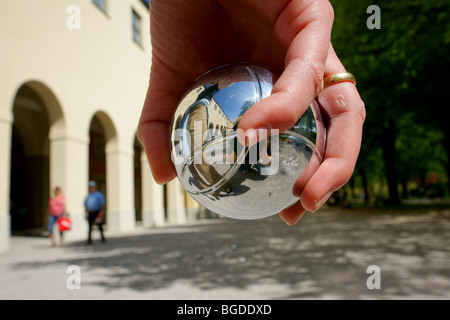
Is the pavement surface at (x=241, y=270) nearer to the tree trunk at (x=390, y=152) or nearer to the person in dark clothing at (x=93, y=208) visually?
the person in dark clothing at (x=93, y=208)

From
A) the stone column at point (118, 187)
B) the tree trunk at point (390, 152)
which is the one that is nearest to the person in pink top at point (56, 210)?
the stone column at point (118, 187)

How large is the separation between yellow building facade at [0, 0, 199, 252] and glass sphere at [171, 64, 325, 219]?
2.43 m

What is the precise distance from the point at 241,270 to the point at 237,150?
6364mm

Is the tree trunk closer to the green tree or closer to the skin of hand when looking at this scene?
the green tree

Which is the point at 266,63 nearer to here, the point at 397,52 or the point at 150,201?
the point at 397,52

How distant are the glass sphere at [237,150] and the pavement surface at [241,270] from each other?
4397mm

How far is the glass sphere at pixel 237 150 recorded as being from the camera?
107 centimetres

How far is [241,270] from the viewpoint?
22.8ft

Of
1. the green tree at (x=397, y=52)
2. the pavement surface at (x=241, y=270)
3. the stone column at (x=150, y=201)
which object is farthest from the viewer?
the stone column at (x=150, y=201)

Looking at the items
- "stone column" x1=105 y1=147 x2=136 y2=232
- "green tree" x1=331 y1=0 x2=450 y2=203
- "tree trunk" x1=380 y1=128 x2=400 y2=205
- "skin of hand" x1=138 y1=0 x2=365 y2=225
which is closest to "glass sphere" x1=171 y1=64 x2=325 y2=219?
"skin of hand" x1=138 y1=0 x2=365 y2=225

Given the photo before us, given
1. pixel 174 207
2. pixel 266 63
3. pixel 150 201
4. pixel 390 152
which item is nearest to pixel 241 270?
pixel 266 63

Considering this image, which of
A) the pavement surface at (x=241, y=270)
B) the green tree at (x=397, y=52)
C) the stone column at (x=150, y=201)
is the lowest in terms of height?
the pavement surface at (x=241, y=270)

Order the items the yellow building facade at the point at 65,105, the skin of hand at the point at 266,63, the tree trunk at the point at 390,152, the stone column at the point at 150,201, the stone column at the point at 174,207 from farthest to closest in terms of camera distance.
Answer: the tree trunk at the point at 390,152 → the stone column at the point at 174,207 → the stone column at the point at 150,201 → the yellow building facade at the point at 65,105 → the skin of hand at the point at 266,63

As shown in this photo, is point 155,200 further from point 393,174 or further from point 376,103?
point 393,174
